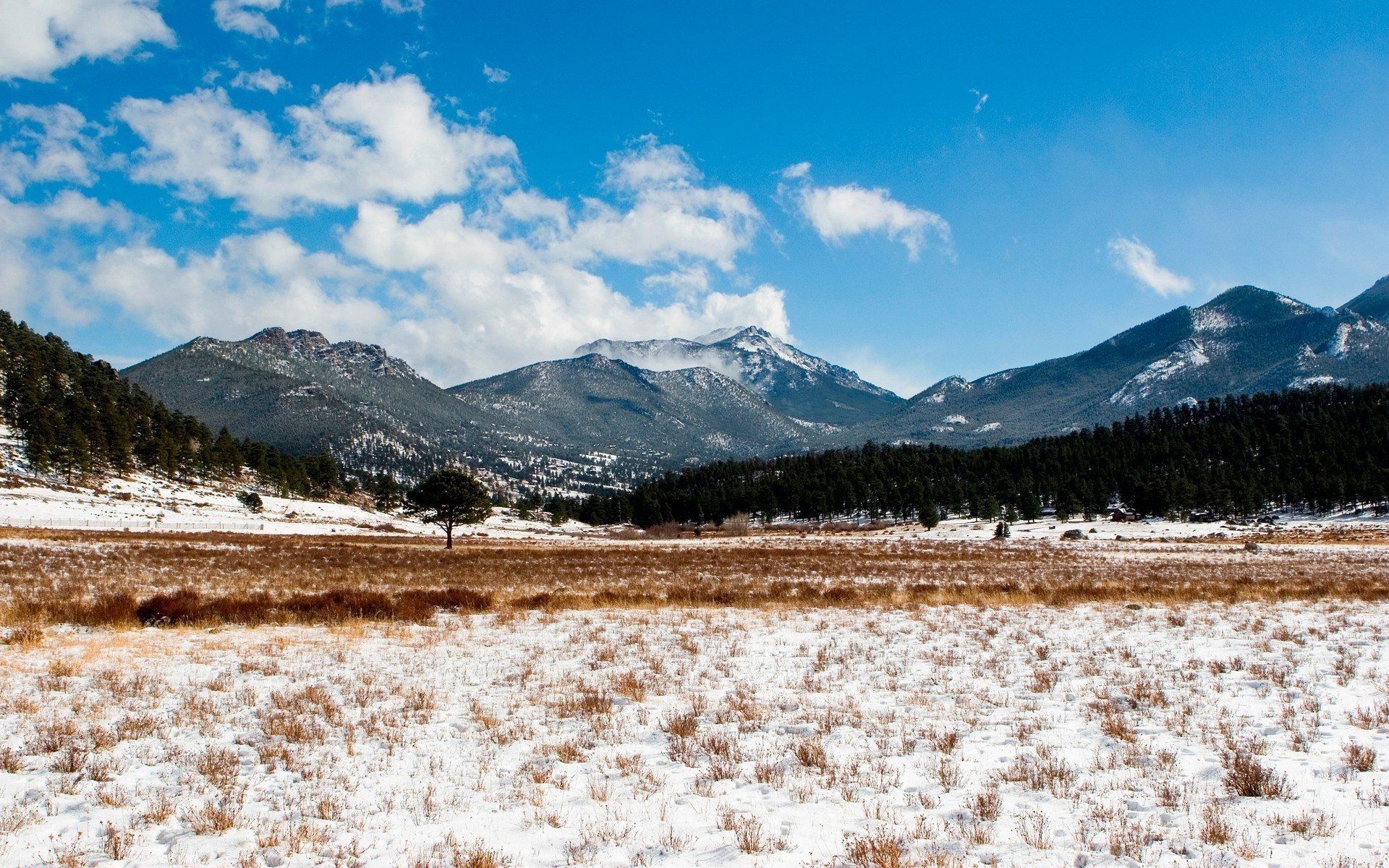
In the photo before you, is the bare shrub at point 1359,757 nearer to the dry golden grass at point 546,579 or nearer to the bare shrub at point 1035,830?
the bare shrub at point 1035,830

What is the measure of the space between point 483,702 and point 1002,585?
2298 cm

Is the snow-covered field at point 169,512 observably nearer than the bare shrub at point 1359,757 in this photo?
No

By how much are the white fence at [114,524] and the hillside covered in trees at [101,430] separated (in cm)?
3702

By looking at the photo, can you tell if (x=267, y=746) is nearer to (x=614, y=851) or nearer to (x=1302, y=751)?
(x=614, y=851)

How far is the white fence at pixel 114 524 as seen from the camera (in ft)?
194

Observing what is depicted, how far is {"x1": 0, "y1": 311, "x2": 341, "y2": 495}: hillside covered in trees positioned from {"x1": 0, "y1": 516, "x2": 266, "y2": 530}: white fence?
37015mm

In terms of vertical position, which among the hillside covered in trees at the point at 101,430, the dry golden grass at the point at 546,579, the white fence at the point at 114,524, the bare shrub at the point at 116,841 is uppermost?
the hillside covered in trees at the point at 101,430

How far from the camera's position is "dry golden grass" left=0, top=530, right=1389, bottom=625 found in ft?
61.2

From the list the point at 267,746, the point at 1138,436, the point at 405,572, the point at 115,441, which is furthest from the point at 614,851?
the point at 1138,436

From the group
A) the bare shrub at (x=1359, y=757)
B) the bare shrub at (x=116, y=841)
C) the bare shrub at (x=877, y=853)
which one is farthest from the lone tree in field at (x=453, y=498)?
the bare shrub at (x=1359, y=757)

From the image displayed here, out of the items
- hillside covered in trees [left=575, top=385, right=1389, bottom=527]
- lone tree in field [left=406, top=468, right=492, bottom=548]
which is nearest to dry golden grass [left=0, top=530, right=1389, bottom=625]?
lone tree in field [left=406, top=468, right=492, bottom=548]

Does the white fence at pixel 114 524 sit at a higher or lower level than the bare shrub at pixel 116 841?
higher

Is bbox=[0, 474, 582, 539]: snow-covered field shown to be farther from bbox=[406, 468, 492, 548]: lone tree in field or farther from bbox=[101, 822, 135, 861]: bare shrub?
bbox=[101, 822, 135, 861]: bare shrub

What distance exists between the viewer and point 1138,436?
184000mm
